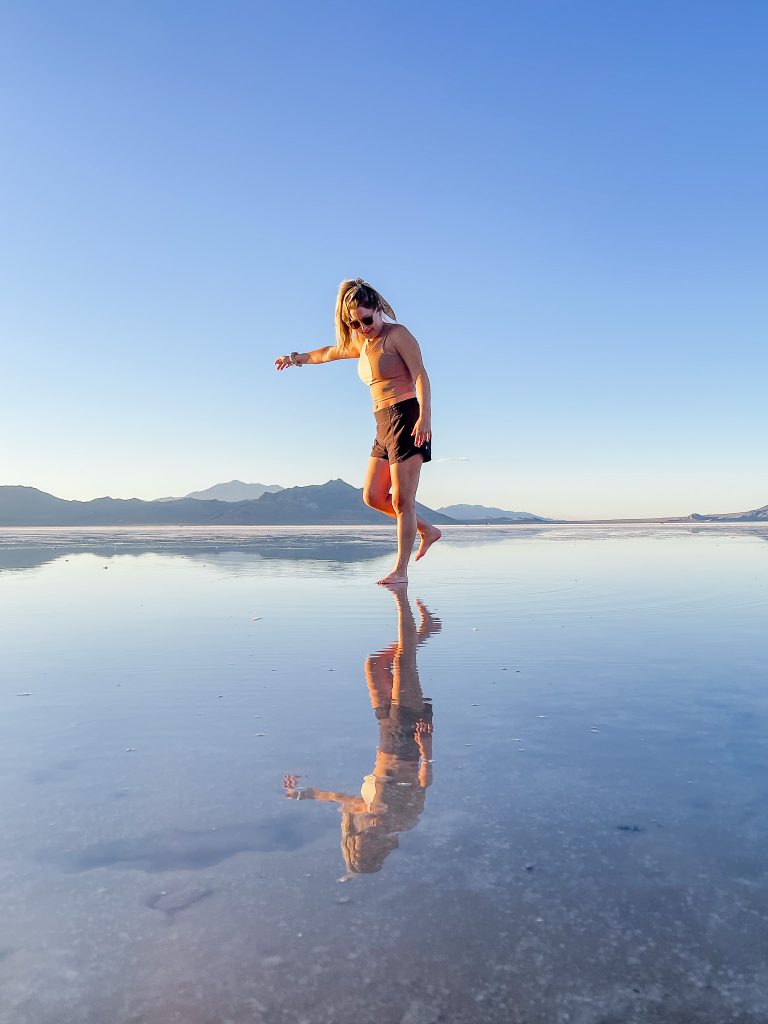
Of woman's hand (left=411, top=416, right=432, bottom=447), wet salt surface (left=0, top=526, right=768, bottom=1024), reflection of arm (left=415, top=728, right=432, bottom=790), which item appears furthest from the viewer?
woman's hand (left=411, top=416, right=432, bottom=447)

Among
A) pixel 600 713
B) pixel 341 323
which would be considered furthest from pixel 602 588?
pixel 600 713

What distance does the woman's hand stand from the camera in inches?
229

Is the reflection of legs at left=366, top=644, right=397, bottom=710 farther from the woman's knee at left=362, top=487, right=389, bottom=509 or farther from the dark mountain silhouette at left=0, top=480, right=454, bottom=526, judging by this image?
the dark mountain silhouette at left=0, top=480, right=454, bottom=526

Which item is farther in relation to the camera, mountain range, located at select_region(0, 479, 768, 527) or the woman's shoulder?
mountain range, located at select_region(0, 479, 768, 527)

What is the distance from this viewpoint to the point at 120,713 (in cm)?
236

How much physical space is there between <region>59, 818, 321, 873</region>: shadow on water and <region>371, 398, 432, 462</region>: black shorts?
15.2 ft

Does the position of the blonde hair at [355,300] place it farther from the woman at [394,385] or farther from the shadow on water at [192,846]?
the shadow on water at [192,846]

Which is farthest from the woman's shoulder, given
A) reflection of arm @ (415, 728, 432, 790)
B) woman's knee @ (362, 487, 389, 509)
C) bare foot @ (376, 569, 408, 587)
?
reflection of arm @ (415, 728, 432, 790)

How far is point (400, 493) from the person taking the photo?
601 centimetres

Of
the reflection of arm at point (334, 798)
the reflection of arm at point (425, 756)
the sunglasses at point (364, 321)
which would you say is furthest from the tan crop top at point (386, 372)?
the reflection of arm at point (334, 798)

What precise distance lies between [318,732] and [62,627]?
252 centimetres

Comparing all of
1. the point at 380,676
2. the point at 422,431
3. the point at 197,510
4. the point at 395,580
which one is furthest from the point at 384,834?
the point at 197,510

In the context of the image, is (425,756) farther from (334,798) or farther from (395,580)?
(395,580)

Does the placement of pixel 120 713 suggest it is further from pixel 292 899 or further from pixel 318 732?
pixel 292 899
